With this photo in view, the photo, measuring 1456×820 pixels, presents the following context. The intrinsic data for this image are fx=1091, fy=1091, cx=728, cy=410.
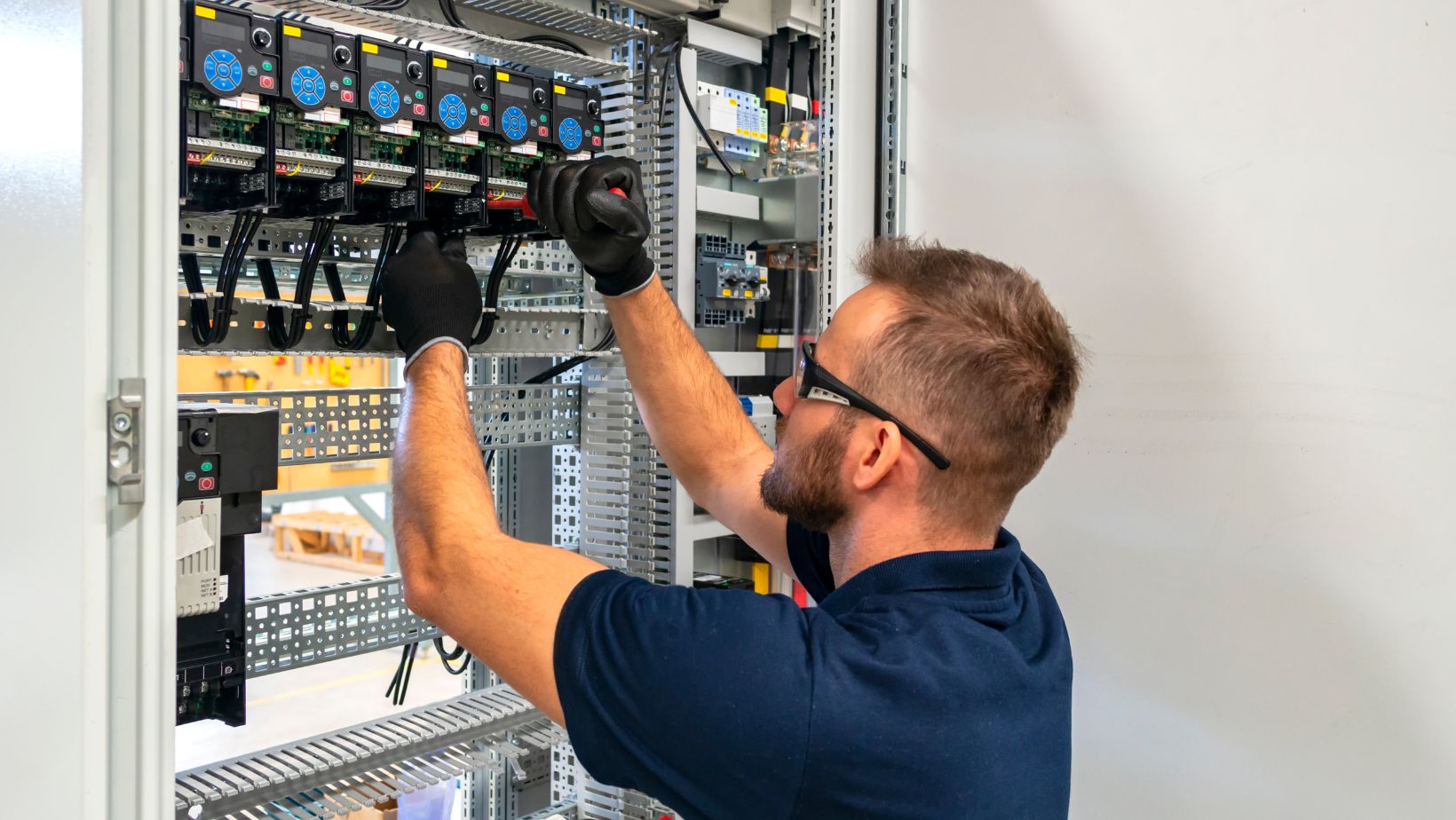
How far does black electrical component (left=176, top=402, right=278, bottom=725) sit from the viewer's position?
1232 mm

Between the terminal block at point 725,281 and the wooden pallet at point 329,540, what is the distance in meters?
5.97

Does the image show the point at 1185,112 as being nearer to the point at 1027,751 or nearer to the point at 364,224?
the point at 1027,751

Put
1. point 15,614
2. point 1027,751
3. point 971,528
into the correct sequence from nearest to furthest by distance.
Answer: point 15,614 → point 1027,751 → point 971,528

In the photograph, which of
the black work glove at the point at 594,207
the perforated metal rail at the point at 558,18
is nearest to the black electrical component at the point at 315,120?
the black work glove at the point at 594,207

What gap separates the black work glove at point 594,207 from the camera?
49.9 inches

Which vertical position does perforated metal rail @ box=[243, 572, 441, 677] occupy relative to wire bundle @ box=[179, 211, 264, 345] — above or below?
below

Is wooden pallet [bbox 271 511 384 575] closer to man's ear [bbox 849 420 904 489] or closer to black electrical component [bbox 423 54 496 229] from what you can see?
black electrical component [bbox 423 54 496 229]

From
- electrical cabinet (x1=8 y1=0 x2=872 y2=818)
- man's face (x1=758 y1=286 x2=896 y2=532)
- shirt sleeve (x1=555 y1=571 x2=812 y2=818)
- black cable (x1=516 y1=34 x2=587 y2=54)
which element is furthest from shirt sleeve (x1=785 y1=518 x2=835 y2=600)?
black cable (x1=516 y1=34 x2=587 y2=54)

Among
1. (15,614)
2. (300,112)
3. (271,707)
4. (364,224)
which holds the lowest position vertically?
(271,707)

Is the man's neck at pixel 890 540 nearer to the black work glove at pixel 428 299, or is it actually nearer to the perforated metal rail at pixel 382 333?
the black work glove at pixel 428 299

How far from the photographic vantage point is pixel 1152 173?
60.3 inches

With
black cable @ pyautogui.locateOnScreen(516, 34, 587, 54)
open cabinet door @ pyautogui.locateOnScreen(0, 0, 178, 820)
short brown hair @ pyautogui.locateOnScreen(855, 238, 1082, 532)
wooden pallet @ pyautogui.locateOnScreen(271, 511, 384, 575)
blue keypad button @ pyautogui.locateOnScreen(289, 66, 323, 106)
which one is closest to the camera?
open cabinet door @ pyautogui.locateOnScreen(0, 0, 178, 820)

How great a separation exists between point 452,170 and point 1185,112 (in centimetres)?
100

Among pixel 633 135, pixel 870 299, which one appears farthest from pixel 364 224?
pixel 870 299
